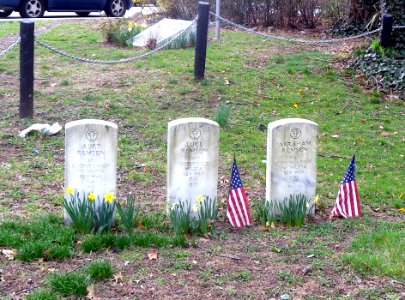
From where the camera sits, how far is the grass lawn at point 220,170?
547cm

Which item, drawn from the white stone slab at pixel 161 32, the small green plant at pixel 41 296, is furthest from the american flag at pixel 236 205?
the white stone slab at pixel 161 32

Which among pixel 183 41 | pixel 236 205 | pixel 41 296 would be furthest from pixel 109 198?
pixel 183 41

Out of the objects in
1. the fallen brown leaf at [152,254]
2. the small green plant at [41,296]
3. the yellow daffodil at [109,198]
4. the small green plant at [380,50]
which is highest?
the small green plant at [380,50]

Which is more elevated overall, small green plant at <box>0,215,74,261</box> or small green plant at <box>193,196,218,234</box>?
small green plant at <box>193,196,218,234</box>

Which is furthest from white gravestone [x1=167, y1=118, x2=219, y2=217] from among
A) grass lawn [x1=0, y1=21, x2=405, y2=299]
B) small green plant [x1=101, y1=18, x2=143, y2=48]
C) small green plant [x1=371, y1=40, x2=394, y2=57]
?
small green plant [x1=101, y1=18, x2=143, y2=48]

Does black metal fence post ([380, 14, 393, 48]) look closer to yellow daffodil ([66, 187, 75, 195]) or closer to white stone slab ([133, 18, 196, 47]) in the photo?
white stone slab ([133, 18, 196, 47])

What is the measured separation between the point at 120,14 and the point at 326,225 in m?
15.2

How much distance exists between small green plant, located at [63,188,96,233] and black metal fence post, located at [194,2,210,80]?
625 centimetres

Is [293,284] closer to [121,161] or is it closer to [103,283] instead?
[103,283]

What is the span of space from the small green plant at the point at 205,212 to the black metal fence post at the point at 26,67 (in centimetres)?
427

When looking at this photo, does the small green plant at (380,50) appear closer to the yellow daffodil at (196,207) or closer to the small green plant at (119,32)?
the small green plant at (119,32)

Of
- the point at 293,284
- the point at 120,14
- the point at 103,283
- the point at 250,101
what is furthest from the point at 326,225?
the point at 120,14

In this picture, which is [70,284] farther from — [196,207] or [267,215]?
[267,215]

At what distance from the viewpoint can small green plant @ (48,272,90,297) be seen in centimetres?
515
